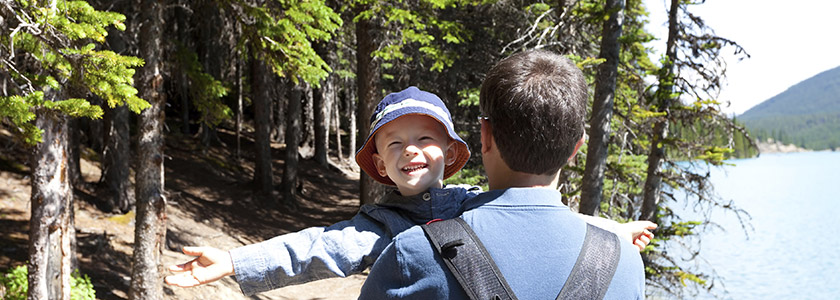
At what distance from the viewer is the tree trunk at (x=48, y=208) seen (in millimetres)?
7090

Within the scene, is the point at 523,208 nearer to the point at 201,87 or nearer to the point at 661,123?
the point at 201,87

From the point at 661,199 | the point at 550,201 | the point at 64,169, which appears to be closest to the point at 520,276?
the point at 550,201

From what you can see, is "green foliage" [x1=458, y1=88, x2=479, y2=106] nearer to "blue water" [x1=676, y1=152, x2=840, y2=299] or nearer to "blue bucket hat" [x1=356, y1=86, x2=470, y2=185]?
"blue water" [x1=676, y1=152, x2=840, y2=299]

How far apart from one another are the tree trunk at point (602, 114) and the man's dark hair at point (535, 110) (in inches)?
354

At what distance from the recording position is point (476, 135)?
1611 centimetres

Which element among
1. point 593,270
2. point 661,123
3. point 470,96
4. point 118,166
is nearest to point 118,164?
point 118,166

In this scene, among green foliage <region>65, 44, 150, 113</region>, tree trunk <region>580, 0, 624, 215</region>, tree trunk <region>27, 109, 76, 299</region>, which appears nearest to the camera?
green foliage <region>65, 44, 150, 113</region>

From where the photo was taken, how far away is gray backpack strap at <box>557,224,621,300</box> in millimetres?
1422

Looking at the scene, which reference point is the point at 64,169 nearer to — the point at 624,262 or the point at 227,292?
the point at 227,292

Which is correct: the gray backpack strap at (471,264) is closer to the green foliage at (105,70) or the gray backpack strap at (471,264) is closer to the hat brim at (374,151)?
the hat brim at (374,151)

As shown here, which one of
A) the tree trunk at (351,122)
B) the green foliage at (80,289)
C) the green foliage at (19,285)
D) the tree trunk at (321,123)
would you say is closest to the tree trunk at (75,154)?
the green foliage at (80,289)

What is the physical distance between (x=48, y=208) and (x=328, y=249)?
661 cm

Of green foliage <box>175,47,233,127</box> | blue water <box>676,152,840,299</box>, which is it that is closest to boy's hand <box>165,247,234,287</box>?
green foliage <box>175,47,233,127</box>

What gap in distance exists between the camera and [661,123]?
40.0 ft
